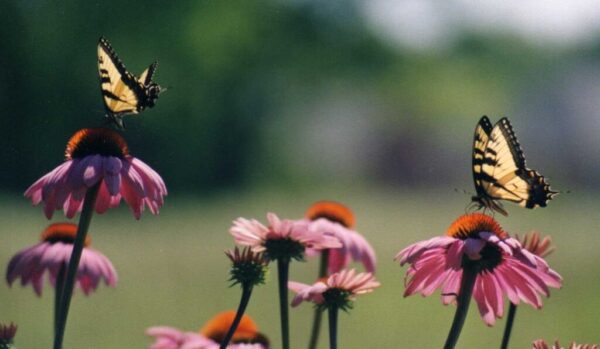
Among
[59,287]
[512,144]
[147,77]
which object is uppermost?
[147,77]

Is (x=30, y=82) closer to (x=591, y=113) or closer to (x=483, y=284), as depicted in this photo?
(x=483, y=284)

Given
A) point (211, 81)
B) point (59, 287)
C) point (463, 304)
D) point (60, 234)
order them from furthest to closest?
point (211, 81), point (60, 234), point (59, 287), point (463, 304)

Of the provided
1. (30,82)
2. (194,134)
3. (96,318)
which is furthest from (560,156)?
(96,318)

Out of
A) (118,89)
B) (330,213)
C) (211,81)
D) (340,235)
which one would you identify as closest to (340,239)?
(340,235)

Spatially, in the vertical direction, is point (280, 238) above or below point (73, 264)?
above

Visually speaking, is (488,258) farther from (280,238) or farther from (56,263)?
(56,263)

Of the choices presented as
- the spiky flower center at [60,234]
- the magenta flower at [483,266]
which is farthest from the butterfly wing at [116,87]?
the magenta flower at [483,266]
